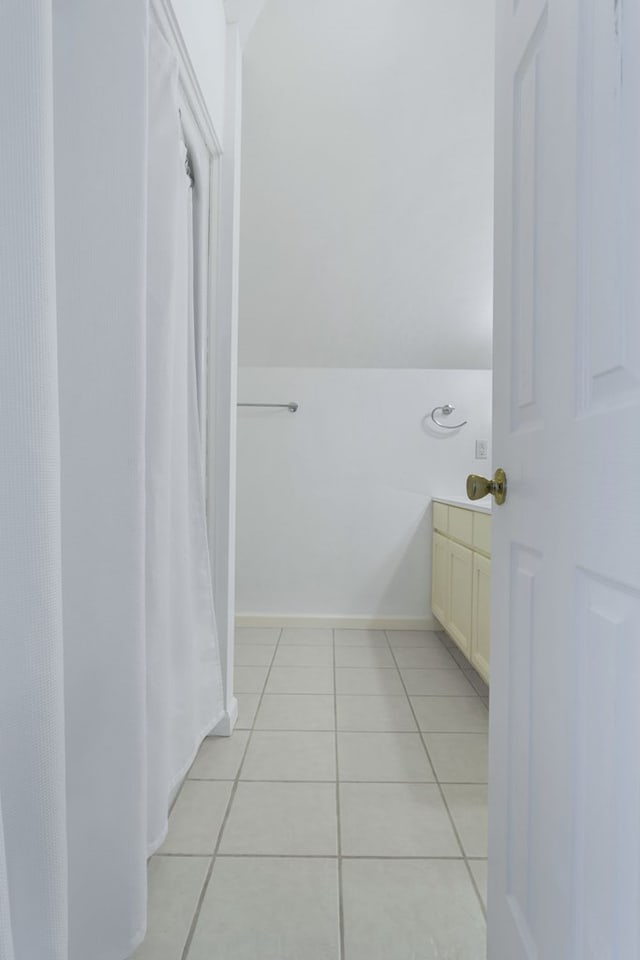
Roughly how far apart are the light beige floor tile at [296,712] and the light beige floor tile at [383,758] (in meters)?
0.13

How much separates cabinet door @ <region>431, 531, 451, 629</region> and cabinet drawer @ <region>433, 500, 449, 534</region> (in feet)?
0.15

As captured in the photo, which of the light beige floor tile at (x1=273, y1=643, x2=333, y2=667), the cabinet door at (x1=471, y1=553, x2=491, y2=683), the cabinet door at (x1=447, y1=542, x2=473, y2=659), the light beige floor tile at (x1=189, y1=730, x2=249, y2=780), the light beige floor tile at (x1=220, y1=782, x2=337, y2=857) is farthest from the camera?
the light beige floor tile at (x1=273, y1=643, x2=333, y2=667)

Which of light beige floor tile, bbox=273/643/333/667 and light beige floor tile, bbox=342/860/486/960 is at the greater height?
light beige floor tile, bbox=342/860/486/960

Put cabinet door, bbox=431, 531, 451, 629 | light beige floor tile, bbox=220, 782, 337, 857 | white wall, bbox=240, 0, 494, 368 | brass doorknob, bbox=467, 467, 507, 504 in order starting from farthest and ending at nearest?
cabinet door, bbox=431, 531, 451, 629, white wall, bbox=240, 0, 494, 368, light beige floor tile, bbox=220, 782, 337, 857, brass doorknob, bbox=467, 467, 507, 504

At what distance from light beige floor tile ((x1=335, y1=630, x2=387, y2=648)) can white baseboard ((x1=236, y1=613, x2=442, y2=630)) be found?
0.15ft

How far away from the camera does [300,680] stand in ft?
7.47

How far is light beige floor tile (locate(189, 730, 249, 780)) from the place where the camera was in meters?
1.55

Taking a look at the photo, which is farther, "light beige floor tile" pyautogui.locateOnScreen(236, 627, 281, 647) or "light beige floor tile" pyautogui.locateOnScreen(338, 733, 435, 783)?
"light beige floor tile" pyautogui.locateOnScreen(236, 627, 281, 647)

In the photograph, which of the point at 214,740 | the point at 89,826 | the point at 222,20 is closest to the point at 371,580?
the point at 214,740

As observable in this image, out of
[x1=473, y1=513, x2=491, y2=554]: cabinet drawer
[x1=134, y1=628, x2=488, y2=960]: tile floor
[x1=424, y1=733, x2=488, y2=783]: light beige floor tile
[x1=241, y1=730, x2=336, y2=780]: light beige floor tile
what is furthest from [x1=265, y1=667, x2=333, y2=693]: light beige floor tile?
[x1=473, y1=513, x2=491, y2=554]: cabinet drawer

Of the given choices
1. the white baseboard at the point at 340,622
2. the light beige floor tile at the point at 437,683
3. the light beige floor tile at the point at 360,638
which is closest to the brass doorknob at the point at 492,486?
the light beige floor tile at the point at 437,683

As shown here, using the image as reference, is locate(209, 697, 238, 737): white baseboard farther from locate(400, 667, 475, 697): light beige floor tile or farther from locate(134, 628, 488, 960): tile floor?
locate(400, 667, 475, 697): light beige floor tile

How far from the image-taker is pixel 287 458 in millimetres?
3082

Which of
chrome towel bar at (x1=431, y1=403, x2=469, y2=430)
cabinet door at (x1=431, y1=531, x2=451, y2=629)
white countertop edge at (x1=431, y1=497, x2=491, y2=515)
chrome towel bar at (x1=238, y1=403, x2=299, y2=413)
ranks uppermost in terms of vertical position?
chrome towel bar at (x1=238, y1=403, x2=299, y2=413)
